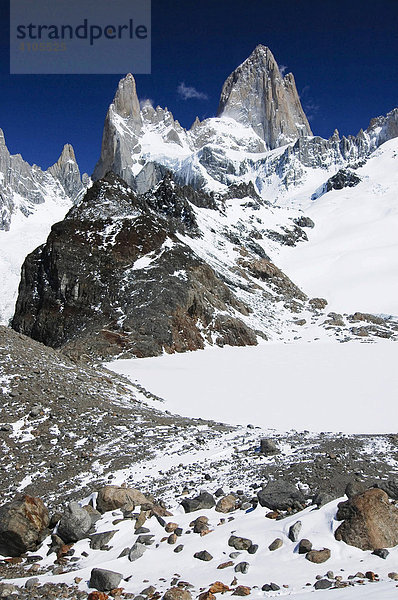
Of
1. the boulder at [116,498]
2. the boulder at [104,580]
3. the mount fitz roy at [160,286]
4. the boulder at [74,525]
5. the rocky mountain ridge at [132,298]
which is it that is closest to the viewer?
the boulder at [104,580]

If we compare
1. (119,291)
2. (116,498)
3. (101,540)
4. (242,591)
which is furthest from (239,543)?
(119,291)

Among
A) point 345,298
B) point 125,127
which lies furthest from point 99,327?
point 125,127

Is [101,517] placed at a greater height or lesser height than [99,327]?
lesser

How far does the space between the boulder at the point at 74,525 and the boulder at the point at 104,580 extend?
4.61 feet

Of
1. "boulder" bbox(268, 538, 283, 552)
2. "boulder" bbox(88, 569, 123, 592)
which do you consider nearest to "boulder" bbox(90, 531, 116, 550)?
"boulder" bbox(88, 569, 123, 592)

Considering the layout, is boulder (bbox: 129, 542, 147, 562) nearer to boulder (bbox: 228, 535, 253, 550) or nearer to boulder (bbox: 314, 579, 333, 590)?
boulder (bbox: 228, 535, 253, 550)

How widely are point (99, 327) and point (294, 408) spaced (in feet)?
58.1

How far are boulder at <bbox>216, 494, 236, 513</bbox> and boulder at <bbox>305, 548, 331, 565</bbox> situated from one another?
2033 mm

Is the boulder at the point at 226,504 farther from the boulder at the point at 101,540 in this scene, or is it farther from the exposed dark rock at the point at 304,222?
the exposed dark rock at the point at 304,222

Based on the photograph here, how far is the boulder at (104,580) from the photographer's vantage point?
215 inches

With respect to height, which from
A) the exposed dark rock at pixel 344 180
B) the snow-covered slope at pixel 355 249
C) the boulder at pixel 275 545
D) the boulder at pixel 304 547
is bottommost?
the boulder at pixel 275 545

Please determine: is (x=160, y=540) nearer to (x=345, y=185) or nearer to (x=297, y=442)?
(x=297, y=442)

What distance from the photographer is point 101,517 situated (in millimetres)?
7496

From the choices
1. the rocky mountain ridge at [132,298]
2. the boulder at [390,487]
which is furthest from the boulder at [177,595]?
the rocky mountain ridge at [132,298]
